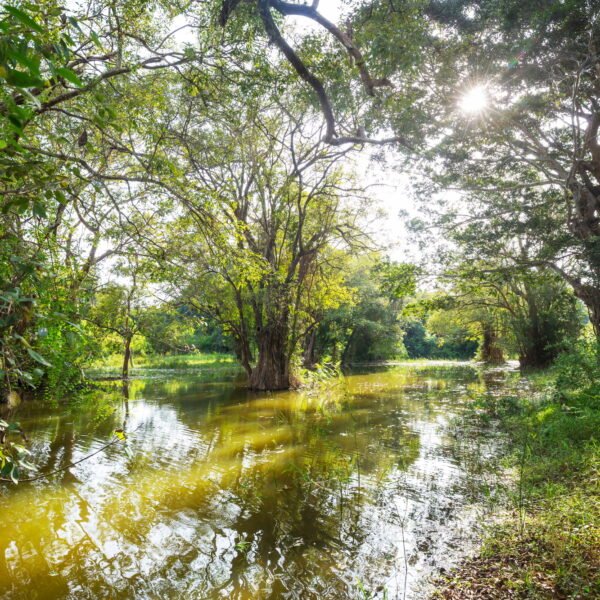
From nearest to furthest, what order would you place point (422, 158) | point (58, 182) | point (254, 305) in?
point (58, 182)
point (422, 158)
point (254, 305)

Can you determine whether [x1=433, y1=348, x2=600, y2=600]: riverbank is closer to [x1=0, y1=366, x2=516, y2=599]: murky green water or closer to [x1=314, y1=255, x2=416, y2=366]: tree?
[x1=0, y1=366, x2=516, y2=599]: murky green water

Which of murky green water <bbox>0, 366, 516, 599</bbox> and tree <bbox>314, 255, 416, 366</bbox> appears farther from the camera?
tree <bbox>314, 255, 416, 366</bbox>

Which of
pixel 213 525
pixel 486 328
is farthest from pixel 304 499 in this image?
pixel 486 328

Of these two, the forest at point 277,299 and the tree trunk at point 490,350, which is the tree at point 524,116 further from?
the tree trunk at point 490,350

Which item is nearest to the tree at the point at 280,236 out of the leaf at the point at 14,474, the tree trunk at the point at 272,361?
the tree trunk at the point at 272,361

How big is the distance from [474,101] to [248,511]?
11.8 m

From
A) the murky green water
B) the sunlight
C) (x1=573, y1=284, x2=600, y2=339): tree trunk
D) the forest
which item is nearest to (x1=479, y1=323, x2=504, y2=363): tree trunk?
the forest

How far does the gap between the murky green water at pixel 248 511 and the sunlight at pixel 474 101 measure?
8.81 metres

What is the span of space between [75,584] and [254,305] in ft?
51.3

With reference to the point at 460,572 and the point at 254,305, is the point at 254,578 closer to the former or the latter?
the point at 460,572

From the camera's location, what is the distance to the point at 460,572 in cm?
405

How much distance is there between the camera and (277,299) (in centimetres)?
1814

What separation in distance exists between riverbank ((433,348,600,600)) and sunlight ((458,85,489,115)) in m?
8.40

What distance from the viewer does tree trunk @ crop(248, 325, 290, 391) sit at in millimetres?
Result: 19859
